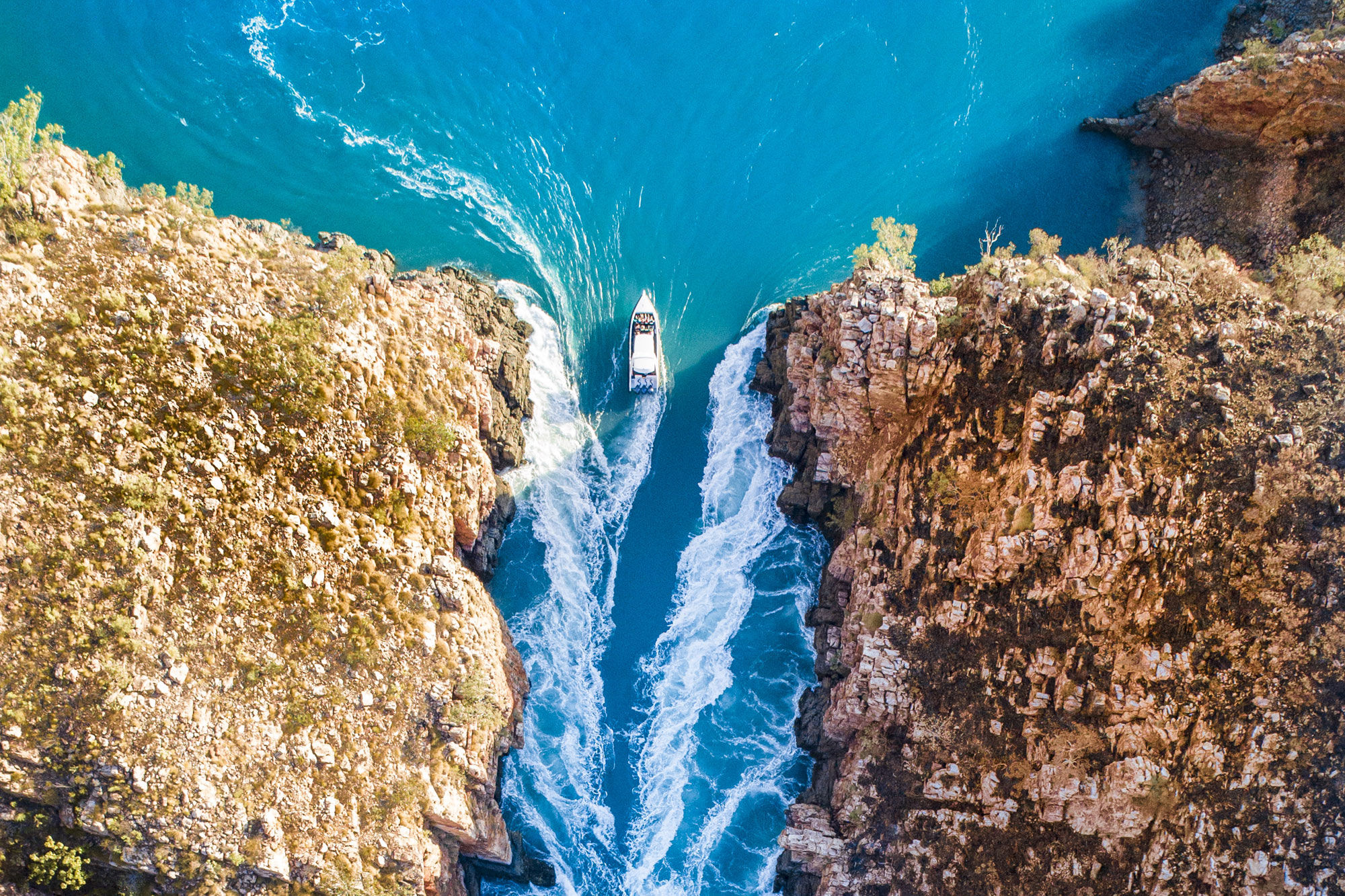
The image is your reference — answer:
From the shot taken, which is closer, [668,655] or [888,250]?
[888,250]

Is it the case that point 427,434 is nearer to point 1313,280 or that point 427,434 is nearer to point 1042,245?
point 1042,245

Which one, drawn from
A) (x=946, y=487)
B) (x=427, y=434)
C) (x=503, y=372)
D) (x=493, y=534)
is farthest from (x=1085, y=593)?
(x=503, y=372)

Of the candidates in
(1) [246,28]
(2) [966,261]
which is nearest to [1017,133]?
(2) [966,261]

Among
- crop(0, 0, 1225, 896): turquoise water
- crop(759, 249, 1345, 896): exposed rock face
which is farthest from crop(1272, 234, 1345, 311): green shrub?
crop(0, 0, 1225, 896): turquoise water

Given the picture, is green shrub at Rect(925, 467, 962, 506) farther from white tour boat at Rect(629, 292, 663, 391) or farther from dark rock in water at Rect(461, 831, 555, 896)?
dark rock in water at Rect(461, 831, 555, 896)

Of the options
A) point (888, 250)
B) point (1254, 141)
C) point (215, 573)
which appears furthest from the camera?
point (1254, 141)
